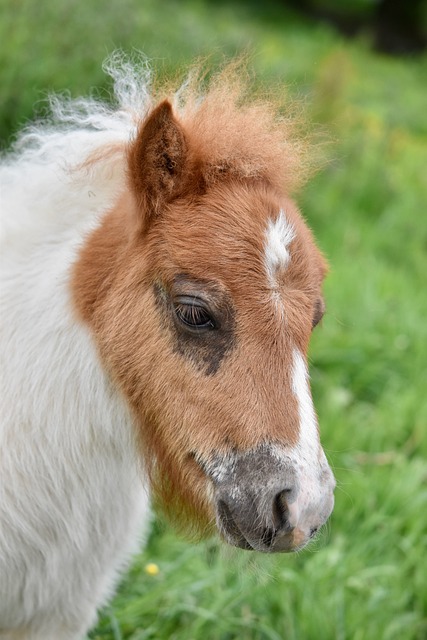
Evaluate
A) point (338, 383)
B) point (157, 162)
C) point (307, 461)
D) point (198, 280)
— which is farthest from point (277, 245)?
point (338, 383)

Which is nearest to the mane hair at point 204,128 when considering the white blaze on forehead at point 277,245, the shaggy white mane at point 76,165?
the shaggy white mane at point 76,165

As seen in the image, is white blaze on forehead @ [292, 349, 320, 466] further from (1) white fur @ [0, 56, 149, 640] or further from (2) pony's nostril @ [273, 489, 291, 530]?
(1) white fur @ [0, 56, 149, 640]

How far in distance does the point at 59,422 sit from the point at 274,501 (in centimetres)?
76

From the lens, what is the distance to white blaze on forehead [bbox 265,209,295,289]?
217cm

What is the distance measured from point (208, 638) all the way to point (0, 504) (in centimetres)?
126

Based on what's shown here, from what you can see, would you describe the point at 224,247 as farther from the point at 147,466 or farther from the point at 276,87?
the point at 276,87

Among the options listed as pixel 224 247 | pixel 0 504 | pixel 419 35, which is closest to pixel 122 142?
pixel 224 247

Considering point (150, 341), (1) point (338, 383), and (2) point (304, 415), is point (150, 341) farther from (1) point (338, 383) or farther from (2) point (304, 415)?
(1) point (338, 383)

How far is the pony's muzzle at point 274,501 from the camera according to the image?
2000 mm

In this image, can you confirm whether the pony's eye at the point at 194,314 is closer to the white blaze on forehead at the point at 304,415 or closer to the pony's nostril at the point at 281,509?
the white blaze on forehead at the point at 304,415

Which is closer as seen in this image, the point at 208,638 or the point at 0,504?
the point at 0,504

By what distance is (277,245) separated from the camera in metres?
2.20

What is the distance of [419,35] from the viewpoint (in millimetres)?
21438

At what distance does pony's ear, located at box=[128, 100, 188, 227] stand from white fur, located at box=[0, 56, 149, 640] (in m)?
0.26
